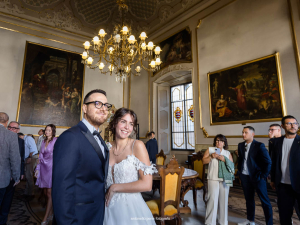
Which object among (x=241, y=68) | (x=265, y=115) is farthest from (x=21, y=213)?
(x=241, y=68)

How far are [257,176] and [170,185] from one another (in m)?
1.44

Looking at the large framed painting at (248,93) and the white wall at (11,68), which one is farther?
the white wall at (11,68)

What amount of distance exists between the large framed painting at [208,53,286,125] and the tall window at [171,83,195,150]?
2.06m

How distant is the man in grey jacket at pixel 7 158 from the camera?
2.48m

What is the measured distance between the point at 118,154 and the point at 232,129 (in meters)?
5.29

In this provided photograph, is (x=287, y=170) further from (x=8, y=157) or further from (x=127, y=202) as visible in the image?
(x=8, y=157)

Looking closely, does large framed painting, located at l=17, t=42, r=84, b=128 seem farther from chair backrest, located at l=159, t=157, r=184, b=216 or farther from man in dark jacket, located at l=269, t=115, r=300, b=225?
man in dark jacket, located at l=269, t=115, r=300, b=225

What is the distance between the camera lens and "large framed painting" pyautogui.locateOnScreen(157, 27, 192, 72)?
7719mm

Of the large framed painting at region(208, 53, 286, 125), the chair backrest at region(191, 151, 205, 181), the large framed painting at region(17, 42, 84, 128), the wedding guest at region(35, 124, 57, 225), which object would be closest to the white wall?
the large framed painting at region(17, 42, 84, 128)

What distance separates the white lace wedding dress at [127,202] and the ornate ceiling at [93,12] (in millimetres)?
7986

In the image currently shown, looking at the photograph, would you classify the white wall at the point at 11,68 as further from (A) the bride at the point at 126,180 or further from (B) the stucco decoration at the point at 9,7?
(A) the bride at the point at 126,180

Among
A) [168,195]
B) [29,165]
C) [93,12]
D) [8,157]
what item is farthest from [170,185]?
[93,12]

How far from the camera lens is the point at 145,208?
153cm

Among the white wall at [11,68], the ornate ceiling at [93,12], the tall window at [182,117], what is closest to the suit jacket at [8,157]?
the white wall at [11,68]
